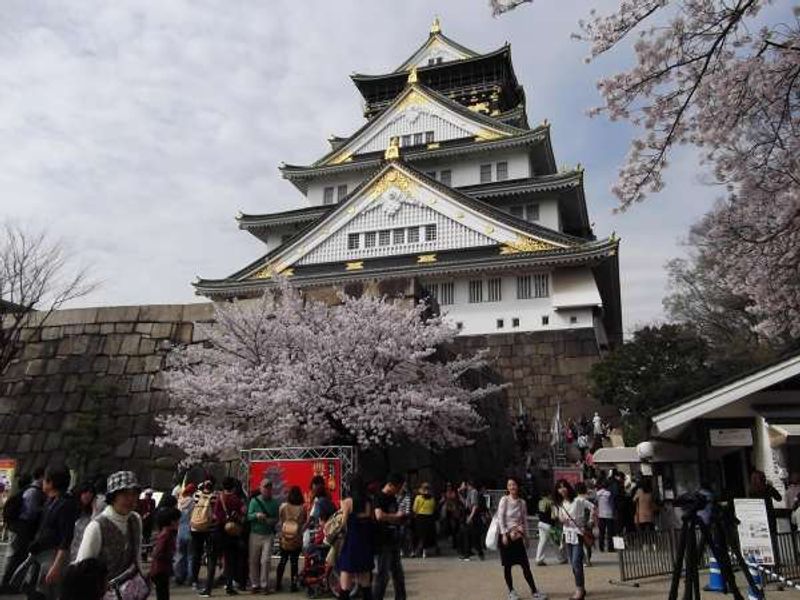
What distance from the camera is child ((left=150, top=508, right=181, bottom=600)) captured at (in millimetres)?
6262

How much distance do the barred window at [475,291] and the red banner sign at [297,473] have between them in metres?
21.1

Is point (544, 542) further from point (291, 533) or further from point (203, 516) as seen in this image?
point (203, 516)

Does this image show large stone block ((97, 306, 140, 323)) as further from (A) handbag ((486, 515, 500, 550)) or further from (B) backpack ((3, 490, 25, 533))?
(A) handbag ((486, 515, 500, 550))

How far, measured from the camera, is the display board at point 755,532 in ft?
23.2

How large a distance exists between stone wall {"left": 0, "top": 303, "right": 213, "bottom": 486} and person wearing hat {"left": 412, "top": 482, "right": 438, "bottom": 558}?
706 centimetres

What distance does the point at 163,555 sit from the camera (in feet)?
20.8

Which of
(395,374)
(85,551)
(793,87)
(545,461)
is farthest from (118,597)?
(545,461)

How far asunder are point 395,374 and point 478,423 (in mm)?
3877

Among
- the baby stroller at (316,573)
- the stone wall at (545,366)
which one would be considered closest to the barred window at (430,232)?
the stone wall at (545,366)

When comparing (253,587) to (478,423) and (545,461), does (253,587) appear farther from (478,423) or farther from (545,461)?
(545,461)

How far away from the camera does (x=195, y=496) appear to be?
9055 millimetres

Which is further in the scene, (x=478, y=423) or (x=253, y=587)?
(x=478, y=423)

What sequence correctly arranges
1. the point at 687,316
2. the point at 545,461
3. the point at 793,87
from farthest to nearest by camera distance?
the point at 687,316 < the point at 545,461 < the point at 793,87

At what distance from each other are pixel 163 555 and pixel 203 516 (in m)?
2.23
